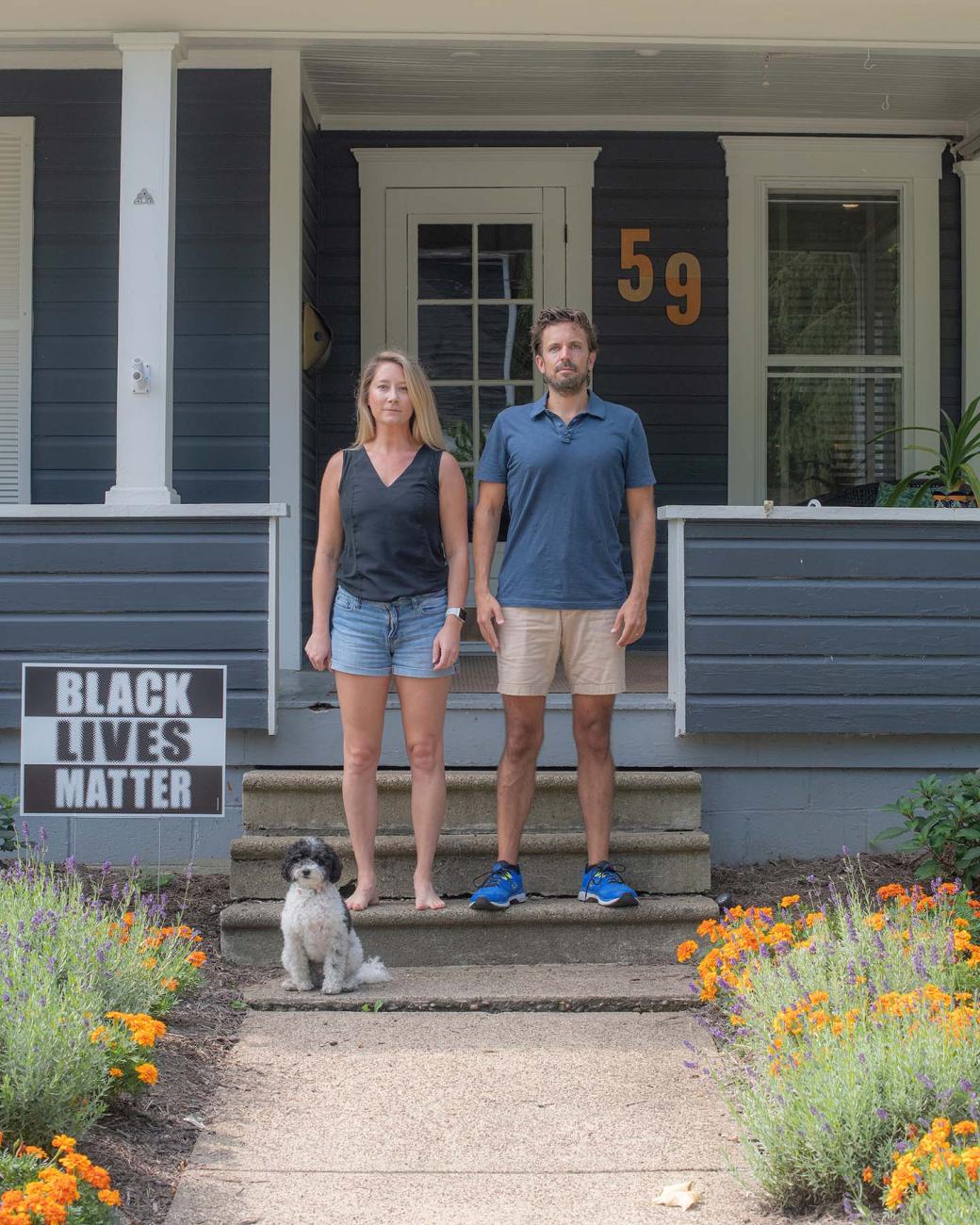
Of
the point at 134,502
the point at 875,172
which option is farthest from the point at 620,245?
the point at 134,502

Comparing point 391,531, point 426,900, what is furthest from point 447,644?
point 426,900

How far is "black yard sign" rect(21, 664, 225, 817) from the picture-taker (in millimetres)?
4684

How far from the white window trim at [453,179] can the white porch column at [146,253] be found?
6.14 ft

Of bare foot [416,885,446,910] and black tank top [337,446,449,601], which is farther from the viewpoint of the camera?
bare foot [416,885,446,910]

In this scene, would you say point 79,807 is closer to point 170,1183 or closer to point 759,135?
point 170,1183

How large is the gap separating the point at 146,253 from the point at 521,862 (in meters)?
2.69

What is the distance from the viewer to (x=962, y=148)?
6.99m

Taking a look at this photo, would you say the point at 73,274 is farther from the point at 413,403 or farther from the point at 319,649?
the point at 319,649

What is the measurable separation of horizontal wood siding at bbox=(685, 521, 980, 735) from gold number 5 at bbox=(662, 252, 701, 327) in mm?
2429

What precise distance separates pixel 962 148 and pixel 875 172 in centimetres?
44

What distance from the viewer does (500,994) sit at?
3861 millimetres

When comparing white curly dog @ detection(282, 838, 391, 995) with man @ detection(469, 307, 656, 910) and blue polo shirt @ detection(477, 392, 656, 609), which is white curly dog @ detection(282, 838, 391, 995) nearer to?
man @ detection(469, 307, 656, 910)

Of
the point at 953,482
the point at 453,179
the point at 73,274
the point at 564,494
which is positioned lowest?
the point at 564,494

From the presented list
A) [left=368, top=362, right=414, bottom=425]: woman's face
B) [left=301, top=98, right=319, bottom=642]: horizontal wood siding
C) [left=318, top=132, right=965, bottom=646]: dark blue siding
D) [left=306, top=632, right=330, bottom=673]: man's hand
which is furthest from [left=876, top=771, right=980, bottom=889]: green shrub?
[left=301, top=98, right=319, bottom=642]: horizontal wood siding
